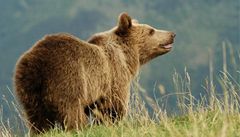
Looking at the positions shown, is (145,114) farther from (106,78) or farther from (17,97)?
(17,97)

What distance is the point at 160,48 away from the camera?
9.07 metres

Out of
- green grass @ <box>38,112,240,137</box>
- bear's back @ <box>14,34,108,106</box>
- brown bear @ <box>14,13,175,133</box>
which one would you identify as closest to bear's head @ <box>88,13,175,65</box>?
brown bear @ <box>14,13,175,133</box>

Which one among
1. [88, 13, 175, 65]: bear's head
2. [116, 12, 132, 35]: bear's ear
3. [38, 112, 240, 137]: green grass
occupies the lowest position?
[38, 112, 240, 137]: green grass

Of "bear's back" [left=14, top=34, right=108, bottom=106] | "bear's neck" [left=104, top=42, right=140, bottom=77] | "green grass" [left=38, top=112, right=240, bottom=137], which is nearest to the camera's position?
"green grass" [left=38, top=112, right=240, bottom=137]

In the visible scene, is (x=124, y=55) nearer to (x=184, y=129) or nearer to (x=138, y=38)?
(x=138, y=38)

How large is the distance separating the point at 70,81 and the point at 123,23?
177cm

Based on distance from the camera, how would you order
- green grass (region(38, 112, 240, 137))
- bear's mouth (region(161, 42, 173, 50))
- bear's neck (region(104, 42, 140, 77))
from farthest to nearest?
bear's mouth (region(161, 42, 173, 50)) → bear's neck (region(104, 42, 140, 77)) → green grass (region(38, 112, 240, 137))

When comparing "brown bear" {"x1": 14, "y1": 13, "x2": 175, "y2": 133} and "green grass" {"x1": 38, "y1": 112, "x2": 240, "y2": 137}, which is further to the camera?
"brown bear" {"x1": 14, "y1": 13, "x2": 175, "y2": 133}

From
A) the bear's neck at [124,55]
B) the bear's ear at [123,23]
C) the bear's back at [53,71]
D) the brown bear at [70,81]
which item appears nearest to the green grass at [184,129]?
the brown bear at [70,81]

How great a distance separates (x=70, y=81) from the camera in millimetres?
7258

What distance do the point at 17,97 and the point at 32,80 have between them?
0.44 m

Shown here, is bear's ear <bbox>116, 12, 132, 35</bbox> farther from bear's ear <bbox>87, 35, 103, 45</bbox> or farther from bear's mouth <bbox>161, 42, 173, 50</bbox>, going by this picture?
bear's mouth <bbox>161, 42, 173, 50</bbox>

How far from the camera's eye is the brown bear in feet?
23.6

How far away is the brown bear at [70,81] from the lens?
718 cm
